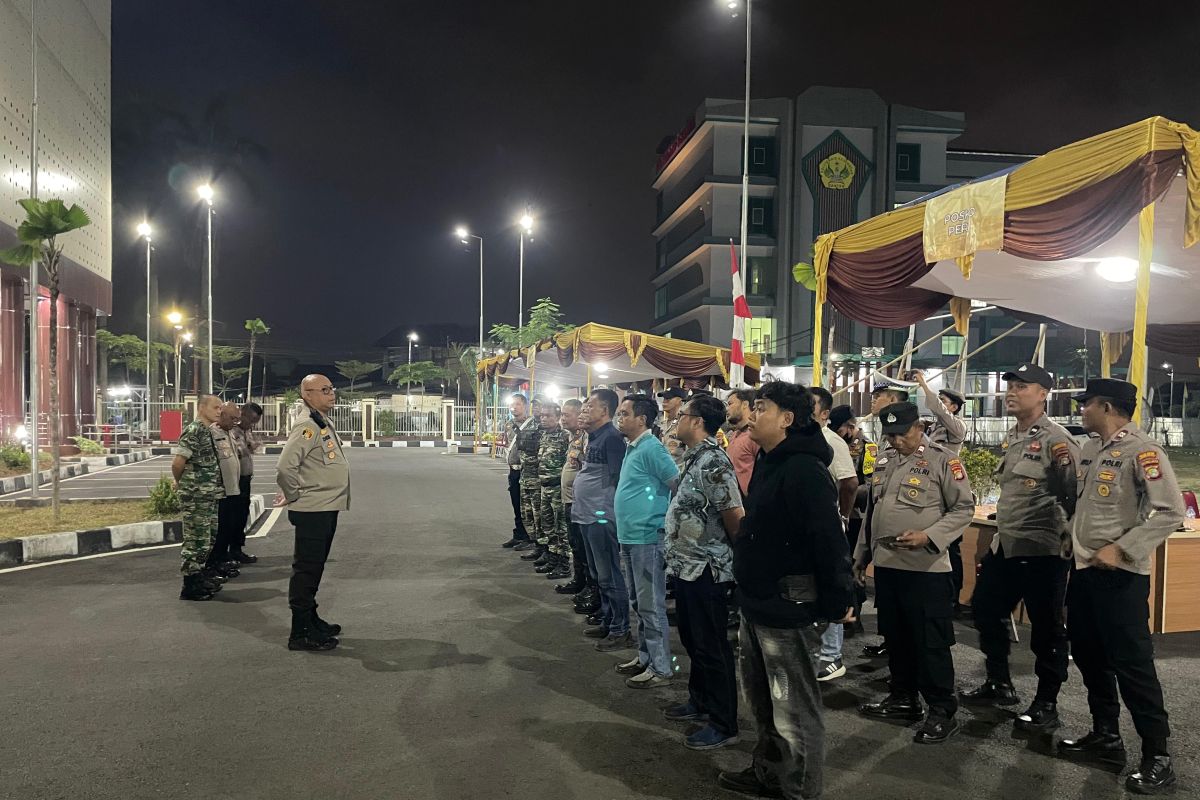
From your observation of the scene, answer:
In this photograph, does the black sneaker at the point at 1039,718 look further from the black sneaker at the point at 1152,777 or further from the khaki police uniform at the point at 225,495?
the khaki police uniform at the point at 225,495

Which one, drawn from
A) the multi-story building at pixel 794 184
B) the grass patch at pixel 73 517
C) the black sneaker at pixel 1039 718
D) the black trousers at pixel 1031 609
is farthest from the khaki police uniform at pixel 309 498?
the multi-story building at pixel 794 184

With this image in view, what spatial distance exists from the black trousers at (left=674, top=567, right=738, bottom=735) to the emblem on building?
138 feet

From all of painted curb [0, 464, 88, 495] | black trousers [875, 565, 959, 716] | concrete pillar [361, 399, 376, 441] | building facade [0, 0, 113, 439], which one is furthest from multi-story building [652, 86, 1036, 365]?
black trousers [875, 565, 959, 716]

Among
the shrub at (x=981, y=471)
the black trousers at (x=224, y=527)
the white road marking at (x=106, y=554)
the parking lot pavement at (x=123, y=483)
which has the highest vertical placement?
the shrub at (x=981, y=471)

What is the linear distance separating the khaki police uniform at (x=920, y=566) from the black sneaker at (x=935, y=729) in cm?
3

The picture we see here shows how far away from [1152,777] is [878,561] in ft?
4.83

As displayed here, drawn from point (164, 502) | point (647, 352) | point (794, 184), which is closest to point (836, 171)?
point (794, 184)

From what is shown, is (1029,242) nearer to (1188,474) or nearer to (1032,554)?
(1032,554)

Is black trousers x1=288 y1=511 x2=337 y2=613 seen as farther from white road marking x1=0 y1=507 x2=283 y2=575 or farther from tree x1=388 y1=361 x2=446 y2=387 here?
tree x1=388 y1=361 x2=446 y2=387

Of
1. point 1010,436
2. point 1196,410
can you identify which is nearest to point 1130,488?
point 1010,436

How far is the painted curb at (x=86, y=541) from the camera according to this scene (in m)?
8.45

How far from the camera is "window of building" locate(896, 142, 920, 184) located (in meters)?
44.3

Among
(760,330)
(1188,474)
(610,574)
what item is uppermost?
(760,330)

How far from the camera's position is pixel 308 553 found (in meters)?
5.55
